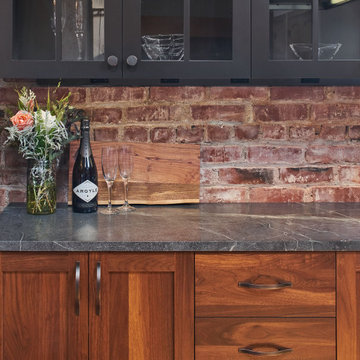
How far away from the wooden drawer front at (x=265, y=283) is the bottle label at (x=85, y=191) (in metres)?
0.58

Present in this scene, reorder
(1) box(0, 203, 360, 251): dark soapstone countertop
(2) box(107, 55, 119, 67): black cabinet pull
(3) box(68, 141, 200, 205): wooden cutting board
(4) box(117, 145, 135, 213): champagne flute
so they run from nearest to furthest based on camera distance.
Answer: (1) box(0, 203, 360, 251): dark soapstone countertop
(2) box(107, 55, 119, 67): black cabinet pull
(4) box(117, 145, 135, 213): champagne flute
(3) box(68, 141, 200, 205): wooden cutting board

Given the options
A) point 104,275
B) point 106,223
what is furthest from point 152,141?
point 104,275

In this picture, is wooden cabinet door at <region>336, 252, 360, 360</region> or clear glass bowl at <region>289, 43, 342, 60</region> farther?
clear glass bowl at <region>289, 43, 342, 60</region>

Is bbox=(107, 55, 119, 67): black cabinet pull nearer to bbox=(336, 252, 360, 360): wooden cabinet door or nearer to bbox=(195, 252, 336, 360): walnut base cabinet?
bbox=(195, 252, 336, 360): walnut base cabinet

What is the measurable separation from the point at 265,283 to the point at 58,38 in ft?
3.42

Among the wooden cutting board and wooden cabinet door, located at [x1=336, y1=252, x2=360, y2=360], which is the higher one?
the wooden cutting board

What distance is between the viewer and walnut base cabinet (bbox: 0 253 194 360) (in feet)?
4.82

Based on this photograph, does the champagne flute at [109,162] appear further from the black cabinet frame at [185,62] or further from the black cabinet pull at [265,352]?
the black cabinet pull at [265,352]

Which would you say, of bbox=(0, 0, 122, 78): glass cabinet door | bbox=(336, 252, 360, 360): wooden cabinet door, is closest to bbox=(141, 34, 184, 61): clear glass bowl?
bbox=(0, 0, 122, 78): glass cabinet door

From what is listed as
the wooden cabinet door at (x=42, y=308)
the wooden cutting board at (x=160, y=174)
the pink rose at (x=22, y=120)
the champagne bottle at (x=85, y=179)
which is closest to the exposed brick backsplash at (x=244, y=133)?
the wooden cutting board at (x=160, y=174)

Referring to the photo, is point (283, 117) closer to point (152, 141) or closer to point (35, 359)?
point (152, 141)

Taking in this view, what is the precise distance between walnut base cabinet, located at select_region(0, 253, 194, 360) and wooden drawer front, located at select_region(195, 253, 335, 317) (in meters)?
0.05

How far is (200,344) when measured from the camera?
148 centimetres

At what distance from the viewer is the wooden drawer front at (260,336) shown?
1480 millimetres
